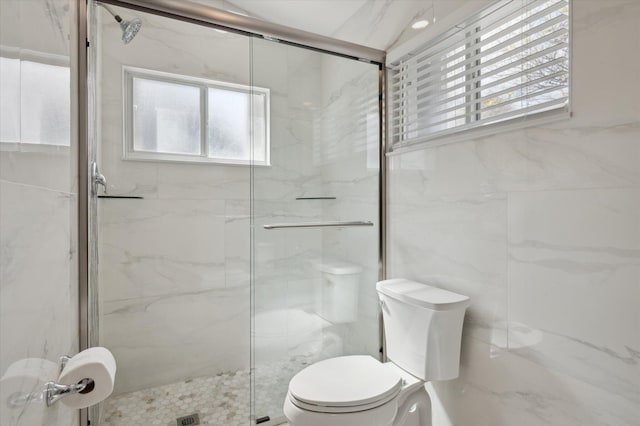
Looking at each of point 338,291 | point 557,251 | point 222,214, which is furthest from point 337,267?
→ point 557,251

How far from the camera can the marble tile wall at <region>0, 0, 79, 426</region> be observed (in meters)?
0.44

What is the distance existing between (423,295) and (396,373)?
1.13 ft

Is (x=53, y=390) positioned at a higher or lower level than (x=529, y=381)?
higher

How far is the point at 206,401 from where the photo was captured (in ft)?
6.49

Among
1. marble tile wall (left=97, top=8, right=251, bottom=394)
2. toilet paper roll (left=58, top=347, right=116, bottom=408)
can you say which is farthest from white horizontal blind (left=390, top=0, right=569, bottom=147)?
toilet paper roll (left=58, top=347, right=116, bottom=408)

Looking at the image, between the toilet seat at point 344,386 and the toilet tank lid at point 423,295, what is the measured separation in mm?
309

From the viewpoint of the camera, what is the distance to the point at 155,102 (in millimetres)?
2143

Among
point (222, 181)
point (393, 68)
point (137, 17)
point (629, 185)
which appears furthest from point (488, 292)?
point (137, 17)

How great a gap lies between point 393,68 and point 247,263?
5.13ft

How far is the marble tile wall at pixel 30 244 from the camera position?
438 millimetres

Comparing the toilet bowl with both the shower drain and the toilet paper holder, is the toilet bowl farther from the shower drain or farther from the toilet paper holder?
the shower drain

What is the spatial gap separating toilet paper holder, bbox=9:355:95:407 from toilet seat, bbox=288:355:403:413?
2.32 ft

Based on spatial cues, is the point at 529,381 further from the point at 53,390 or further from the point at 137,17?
the point at 137,17

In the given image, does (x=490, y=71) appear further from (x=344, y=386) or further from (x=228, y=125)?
(x=228, y=125)
